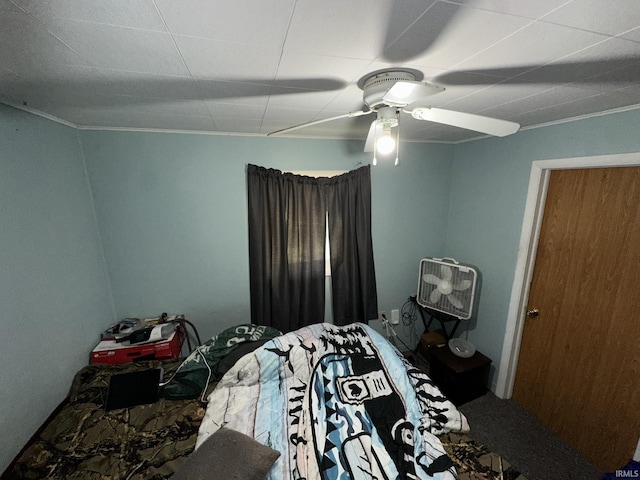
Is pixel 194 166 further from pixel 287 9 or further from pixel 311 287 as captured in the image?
pixel 287 9

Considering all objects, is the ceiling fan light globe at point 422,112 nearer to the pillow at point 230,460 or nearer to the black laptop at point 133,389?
the pillow at point 230,460

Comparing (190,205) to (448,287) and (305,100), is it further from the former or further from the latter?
(448,287)

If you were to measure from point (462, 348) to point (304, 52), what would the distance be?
8.54 ft

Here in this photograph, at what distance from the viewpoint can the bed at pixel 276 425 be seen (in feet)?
3.69

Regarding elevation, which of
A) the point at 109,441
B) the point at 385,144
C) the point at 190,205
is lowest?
Answer: the point at 109,441

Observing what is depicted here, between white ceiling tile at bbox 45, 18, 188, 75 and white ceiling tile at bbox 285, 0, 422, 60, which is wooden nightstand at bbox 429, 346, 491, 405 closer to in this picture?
white ceiling tile at bbox 285, 0, 422, 60

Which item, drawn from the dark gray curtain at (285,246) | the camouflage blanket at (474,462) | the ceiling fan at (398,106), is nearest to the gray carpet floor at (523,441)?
the camouflage blanket at (474,462)

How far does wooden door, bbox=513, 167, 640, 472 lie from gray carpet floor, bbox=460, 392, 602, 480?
0.30ft

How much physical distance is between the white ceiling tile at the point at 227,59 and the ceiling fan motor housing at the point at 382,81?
378 mm

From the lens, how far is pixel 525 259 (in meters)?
2.10

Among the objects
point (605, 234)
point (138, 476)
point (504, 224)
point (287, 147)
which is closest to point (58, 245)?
point (138, 476)

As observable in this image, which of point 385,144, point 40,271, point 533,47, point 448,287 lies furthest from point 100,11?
point 448,287

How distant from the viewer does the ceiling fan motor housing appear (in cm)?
101

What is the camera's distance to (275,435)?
127 cm
